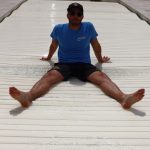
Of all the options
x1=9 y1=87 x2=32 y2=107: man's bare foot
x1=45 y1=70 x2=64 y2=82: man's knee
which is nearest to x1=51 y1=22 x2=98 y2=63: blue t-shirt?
x1=45 y1=70 x2=64 y2=82: man's knee

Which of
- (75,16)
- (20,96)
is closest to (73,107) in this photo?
(20,96)

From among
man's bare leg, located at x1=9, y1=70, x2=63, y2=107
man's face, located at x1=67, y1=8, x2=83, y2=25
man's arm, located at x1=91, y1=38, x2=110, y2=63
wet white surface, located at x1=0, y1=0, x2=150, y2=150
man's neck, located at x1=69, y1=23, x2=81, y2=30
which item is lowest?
wet white surface, located at x1=0, y1=0, x2=150, y2=150

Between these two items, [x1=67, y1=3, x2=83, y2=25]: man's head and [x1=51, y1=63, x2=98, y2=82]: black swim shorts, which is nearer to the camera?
[x1=67, y1=3, x2=83, y2=25]: man's head

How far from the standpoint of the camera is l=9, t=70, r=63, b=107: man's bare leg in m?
3.67

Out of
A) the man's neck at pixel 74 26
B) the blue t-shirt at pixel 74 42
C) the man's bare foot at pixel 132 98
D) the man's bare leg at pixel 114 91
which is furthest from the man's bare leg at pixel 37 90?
the man's bare foot at pixel 132 98

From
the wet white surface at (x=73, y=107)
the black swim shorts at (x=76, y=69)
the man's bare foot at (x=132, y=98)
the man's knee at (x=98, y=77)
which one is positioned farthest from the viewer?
the black swim shorts at (x=76, y=69)

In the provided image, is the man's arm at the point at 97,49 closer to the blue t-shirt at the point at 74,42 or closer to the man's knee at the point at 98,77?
the blue t-shirt at the point at 74,42

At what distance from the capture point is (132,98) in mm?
3691

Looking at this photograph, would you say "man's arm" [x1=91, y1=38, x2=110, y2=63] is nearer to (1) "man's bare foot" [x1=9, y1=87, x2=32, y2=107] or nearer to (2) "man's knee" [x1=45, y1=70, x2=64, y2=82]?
(2) "man's knee" [x1=45, y1=70, x2=64, y2=82]

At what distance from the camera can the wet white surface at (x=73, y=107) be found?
3.15m

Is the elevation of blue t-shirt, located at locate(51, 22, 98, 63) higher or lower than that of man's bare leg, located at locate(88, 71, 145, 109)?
higher

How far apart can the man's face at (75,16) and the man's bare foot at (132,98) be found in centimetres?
109

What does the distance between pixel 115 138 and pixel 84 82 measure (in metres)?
1.42

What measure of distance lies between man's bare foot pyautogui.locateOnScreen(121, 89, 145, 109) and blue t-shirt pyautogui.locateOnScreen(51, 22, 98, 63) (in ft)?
3.13
